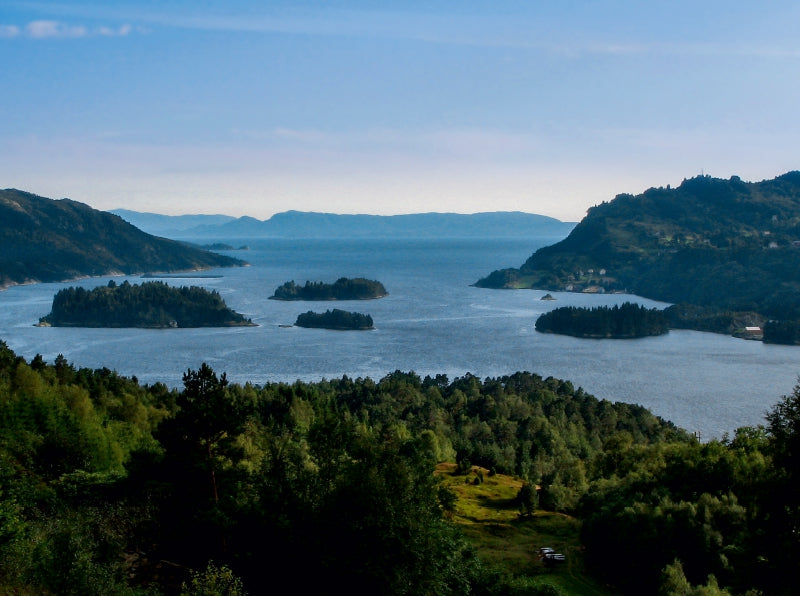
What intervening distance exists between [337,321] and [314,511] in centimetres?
16547

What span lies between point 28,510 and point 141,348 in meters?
136

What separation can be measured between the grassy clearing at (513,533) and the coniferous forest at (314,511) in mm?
931

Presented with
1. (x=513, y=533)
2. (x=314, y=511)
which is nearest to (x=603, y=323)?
(x=513, y=533)

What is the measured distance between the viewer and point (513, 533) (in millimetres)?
48656

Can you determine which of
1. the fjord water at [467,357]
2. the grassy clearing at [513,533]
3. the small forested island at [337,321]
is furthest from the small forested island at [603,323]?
the grassy clearing at [513,533]

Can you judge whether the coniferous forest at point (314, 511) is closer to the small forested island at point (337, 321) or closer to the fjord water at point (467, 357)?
the fjord water at point (467, 357)

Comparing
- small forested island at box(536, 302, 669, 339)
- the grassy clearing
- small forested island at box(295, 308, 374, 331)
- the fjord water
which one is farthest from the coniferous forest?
small forested island at box(536, 302, 669, 339)

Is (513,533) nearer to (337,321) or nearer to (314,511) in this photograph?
(314,511)

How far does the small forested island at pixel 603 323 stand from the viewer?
185 meters

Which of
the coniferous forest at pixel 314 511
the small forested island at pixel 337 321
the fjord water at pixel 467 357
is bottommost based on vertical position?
the fjord water at pixel 467 357

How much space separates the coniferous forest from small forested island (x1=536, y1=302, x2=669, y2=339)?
13002 cm

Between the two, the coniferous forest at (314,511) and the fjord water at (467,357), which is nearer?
the coniferous forest at (314,511)

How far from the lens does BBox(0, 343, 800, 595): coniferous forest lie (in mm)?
22031

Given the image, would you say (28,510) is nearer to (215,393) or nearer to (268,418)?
(215,393)
